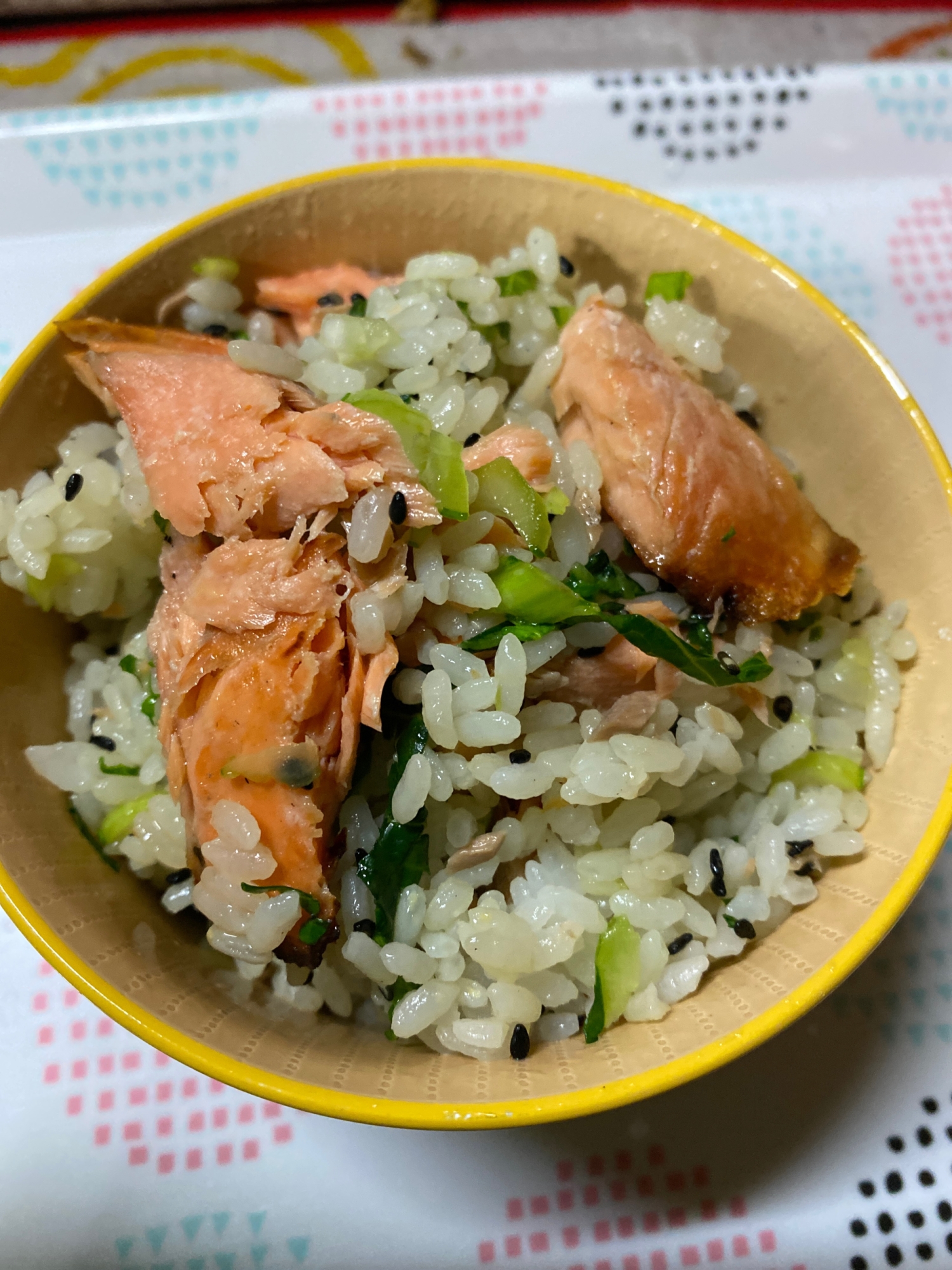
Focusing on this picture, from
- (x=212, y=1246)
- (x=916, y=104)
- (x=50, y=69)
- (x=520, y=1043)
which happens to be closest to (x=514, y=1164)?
(x=520, y=1043)

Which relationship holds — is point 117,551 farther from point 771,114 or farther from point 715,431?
point 771,114

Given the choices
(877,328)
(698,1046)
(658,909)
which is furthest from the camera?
(877,328)

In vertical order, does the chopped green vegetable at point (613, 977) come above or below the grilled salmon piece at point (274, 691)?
below

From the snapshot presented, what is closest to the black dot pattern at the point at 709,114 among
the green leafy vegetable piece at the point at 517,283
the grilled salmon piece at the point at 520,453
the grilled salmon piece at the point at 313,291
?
the green leafy vegetable piece at the point at 517,283

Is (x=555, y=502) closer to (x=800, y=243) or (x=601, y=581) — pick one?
(x=601, y=581)

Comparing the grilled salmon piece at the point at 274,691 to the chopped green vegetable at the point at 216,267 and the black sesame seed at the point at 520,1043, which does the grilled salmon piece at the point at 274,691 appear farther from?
the chopped green vegetable at the point at 216,267

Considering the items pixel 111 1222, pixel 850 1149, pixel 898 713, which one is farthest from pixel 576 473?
pixel 111 1222
